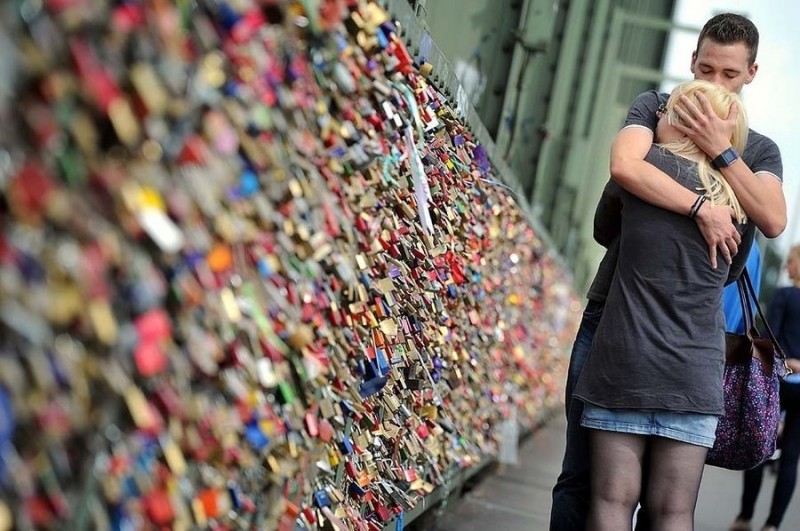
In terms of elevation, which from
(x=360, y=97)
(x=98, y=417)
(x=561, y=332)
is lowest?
(x=561, y=332)

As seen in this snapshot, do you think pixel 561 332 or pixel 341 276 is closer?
pixel 341 276

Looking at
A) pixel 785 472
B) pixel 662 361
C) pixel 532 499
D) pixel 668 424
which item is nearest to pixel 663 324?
pixel 662 361

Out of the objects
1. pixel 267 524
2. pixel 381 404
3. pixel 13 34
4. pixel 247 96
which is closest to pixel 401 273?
pixel 381 404

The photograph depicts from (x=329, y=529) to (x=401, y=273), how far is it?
2.28 ft

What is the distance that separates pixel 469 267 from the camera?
394cm

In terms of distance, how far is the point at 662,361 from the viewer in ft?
8.96

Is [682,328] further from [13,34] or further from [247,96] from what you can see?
[13,34]

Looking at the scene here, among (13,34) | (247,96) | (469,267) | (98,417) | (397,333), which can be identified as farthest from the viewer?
(469,267)

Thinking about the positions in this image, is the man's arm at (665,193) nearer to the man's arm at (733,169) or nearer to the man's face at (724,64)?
the man's arm at (733,169)

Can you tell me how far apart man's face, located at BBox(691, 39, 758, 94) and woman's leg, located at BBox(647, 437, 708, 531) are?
98 centimetres

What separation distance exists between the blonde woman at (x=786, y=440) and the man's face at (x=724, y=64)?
3333mm

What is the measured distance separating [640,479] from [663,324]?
16.1 inches

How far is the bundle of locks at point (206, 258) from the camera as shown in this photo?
4.31ft

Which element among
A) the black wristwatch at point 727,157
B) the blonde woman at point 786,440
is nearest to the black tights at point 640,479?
the black wristwatch at point 727,157
